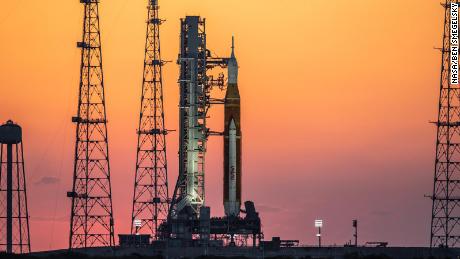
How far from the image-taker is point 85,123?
151m

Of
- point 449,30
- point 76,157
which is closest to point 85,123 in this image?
point 76,157

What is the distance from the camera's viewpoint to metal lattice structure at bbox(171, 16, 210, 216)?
515 ft

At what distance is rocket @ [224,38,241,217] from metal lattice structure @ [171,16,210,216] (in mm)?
2277

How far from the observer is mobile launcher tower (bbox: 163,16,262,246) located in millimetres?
155750

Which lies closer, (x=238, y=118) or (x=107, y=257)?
(x=107, y=257)

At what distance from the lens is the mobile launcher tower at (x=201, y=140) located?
155750mm

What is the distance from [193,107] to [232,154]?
6.24m

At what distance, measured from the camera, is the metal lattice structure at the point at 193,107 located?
157 m

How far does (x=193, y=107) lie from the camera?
15712 centimetres

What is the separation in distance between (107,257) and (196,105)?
19.9 meters

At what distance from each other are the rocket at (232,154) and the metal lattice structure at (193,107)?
7.47 feet

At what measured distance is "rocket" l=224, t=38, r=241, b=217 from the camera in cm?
15675

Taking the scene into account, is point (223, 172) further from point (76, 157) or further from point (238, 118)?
point (76, 157)

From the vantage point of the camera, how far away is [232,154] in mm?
157125
